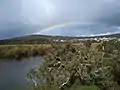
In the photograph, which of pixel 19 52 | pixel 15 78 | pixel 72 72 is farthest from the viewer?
pixel 19 52

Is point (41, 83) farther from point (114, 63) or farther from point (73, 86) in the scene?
point (114, 63)

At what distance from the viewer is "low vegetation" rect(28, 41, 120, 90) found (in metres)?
28.9

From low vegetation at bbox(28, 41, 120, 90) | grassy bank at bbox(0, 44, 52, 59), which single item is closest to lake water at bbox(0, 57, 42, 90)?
low vegetation at bbox(28, 41, 120, 90)

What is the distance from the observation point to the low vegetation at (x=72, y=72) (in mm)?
28938

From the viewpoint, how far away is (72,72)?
3027 centimetres

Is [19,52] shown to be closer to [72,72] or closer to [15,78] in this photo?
[15,78]

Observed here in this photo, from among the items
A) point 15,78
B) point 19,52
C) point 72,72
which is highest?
point 72,72

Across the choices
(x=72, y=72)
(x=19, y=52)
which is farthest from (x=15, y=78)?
(x=19, y=52)

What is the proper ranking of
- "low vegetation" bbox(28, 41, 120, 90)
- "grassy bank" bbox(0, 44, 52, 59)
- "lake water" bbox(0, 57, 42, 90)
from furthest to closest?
"grassy bank" bbox(0, 44, 52, 59), "lake water" bbox(0, 57, 42, 90), "low vegetation" bbox(28, 41, 120, 90)

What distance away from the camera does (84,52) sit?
3259cm

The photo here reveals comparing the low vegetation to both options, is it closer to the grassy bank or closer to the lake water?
the lake water

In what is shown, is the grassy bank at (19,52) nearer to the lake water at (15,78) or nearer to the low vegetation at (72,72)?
the lake water at (15,78)

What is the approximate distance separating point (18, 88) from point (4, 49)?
86.4 meters

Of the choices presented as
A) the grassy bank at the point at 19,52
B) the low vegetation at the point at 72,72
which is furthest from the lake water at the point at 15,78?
the grassy bank at the point at 19,52
